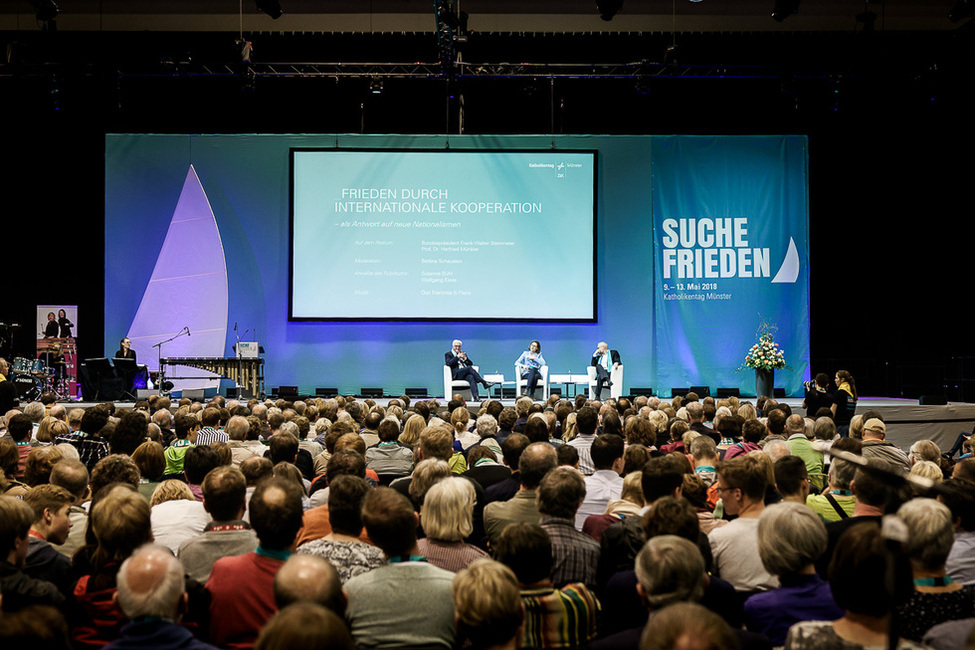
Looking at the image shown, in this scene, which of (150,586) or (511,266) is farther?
→ (511,266)

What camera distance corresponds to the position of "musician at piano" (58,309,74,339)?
1540 centimetres

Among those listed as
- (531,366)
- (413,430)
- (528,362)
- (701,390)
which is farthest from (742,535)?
(701,390)

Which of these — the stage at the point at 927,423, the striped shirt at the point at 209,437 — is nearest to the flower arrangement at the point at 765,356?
the stage at the point at 927,423

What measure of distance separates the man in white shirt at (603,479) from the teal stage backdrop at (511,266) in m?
10.9

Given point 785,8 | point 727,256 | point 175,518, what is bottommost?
point 175,518

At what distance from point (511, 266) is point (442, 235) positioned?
1.40 m

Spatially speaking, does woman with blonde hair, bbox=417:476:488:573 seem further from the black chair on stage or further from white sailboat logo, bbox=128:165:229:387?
white sailboat logo, bbox=128:165:229:387

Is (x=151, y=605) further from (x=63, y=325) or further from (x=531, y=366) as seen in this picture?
(x=63, y=325)

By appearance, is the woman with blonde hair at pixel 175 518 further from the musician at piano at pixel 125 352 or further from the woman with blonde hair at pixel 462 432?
the musician at piano at pixel 125 352

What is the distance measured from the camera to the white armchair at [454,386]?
13.9 m

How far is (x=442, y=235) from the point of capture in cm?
1532

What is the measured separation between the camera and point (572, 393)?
15719 mm

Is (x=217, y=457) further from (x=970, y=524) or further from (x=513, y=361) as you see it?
(x=513, y=361)

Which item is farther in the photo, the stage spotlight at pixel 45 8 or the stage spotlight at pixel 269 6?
the stage spotlight at pixel 269 6
